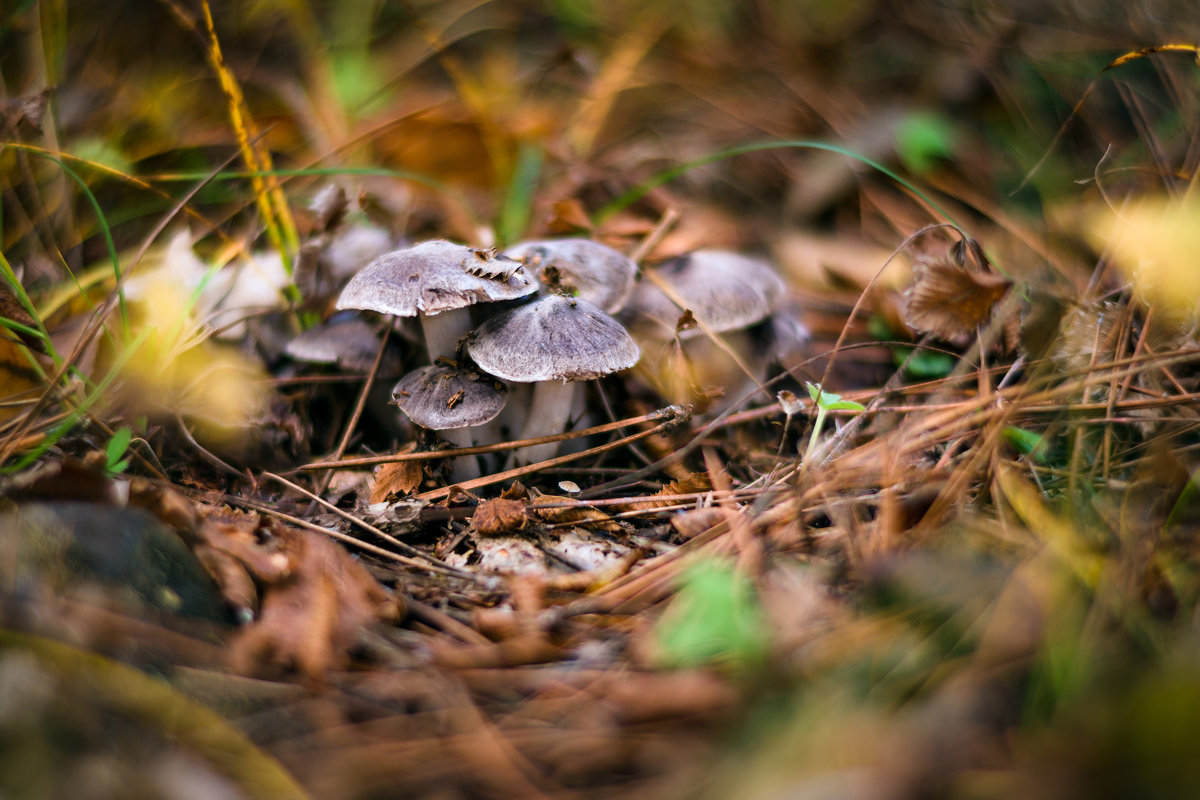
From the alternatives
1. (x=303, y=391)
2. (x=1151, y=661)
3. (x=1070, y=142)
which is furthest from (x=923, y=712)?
(x=1070, y=142)

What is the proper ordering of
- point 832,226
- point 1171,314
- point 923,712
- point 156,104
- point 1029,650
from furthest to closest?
point 832,226 → point 156,104 → point 1171,314 → point 1029,650 → point 923,712

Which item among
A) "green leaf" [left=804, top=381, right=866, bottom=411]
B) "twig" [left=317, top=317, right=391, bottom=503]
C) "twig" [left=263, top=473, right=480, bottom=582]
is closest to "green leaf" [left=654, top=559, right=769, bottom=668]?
"twig" [left=263, top=473, right=480, bottom=582]

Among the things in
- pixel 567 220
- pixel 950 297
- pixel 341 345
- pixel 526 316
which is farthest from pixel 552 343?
pixel 950 297

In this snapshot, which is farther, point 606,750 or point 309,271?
point 309,271

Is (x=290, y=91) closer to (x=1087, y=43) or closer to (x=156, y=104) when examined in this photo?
(x=156, y=104)

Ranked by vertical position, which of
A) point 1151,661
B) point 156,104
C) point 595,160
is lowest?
point 1151,661

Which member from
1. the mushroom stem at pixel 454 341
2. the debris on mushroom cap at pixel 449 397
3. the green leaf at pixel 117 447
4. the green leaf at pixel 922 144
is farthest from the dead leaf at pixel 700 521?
the green leaf at pixel 922 144
